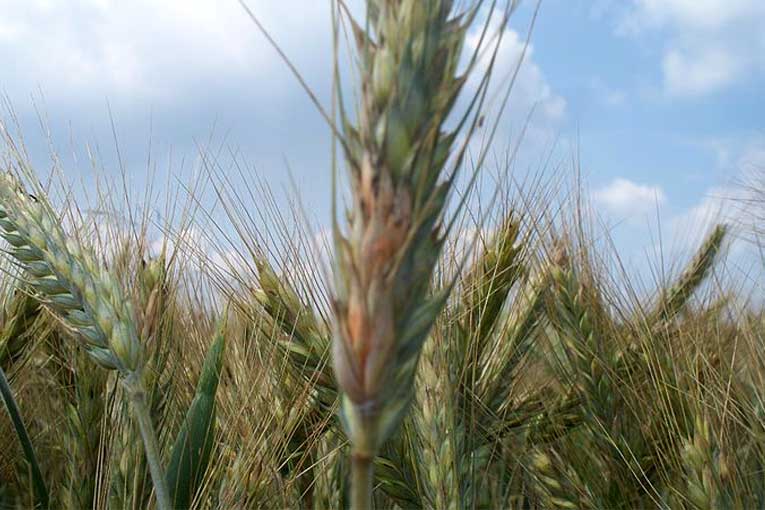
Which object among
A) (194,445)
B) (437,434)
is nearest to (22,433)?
(194,445)

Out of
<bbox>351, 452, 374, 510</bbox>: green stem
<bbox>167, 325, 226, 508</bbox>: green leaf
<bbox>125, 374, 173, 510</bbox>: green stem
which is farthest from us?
<bbox>167, 325, 226, 508</bbox>: green leaf

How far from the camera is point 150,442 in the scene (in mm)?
1167

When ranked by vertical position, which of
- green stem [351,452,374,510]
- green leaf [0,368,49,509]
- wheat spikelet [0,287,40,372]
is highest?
wheat spikelet [0,287,40,372]

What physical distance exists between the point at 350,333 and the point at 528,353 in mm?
1417

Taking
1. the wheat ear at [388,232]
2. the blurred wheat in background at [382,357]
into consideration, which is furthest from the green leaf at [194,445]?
the wheat ear at [388,232]

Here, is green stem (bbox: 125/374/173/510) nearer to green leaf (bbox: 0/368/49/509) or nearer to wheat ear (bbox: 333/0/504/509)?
green leaf (bbox: 0/368/49/509)

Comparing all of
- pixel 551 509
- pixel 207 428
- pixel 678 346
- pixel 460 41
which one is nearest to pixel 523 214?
pixel 678 346

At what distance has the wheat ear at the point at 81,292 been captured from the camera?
1.20m

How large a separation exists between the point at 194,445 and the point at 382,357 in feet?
2.88

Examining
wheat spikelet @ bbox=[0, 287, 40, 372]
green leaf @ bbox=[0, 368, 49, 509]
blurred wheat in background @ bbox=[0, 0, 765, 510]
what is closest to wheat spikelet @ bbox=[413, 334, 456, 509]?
blurred wheat in background @ bbox=[0, 0, 765, 510]

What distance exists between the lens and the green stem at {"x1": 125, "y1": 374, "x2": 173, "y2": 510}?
112cm

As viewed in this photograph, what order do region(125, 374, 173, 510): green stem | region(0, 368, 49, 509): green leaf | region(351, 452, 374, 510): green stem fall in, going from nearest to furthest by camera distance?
region(351, 452, 374, 510): green stem
region(125, 374, 173, 510): green stem
region(0, 368, 49, 509): green leaf

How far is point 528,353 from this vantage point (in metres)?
1.95

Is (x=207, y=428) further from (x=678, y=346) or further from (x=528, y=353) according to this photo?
(x=678, y=346)
